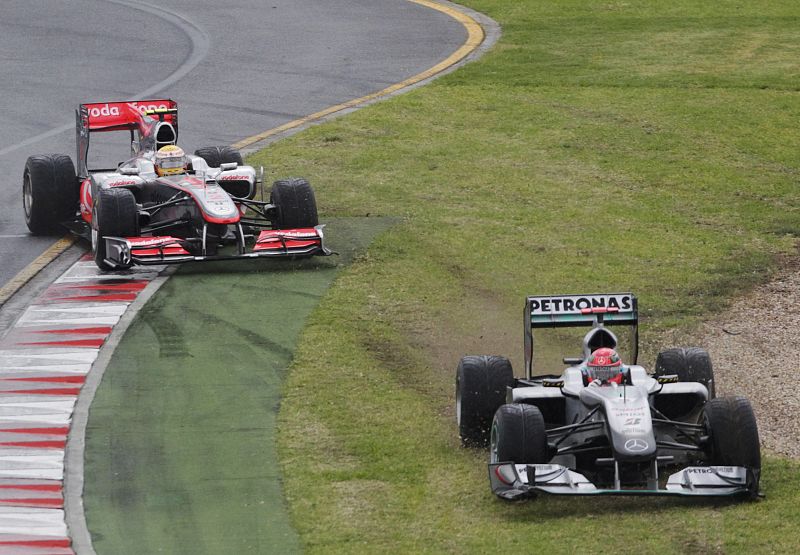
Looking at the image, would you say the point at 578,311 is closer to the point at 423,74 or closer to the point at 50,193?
the point at 50,193

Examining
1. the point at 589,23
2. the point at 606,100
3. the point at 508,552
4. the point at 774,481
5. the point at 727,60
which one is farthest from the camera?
the point at 589,23

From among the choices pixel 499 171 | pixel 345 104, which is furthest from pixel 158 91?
pixel 499 171

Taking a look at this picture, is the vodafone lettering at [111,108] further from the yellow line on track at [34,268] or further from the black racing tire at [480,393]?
the black racing tire at [480,393]

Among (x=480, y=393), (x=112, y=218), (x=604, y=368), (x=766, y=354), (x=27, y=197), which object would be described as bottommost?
(x=27, y=197)

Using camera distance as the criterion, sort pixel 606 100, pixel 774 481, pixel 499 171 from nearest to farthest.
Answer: pixel 774 481
pixel 499 171
pixel 606 100

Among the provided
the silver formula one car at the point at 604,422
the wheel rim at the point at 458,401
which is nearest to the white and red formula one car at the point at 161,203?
the wheel rim at the point at 458,401

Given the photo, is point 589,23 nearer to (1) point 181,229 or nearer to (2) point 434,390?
(1) point 181,229

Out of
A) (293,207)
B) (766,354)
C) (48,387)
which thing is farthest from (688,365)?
(293,207)

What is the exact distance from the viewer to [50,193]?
2319 centimetres

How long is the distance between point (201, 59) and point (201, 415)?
22.4 metres

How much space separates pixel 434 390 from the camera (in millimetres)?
16797

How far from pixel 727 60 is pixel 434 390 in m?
22.5

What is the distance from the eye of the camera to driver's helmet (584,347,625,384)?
14.3 m

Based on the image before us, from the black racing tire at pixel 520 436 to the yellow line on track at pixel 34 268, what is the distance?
9.38 meters
